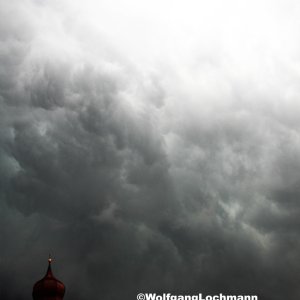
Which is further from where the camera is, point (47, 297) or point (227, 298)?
point (47, 297)

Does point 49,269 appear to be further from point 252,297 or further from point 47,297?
point 252,297

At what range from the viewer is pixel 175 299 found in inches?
3364

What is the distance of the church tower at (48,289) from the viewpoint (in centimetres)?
13888

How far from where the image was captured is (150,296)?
290ft

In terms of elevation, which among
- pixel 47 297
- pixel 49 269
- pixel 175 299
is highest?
pixel 49 269

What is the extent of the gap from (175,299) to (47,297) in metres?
68.2

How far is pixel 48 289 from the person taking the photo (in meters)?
139

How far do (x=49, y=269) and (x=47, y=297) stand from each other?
10387 mm

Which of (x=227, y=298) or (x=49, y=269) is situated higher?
(x=49, y=269)

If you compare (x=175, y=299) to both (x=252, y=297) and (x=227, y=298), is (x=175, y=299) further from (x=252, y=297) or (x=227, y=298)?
(x=252, y=297)

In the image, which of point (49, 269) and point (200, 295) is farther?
point (49, 269)

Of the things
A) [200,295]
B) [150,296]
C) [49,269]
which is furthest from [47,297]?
[200,295]

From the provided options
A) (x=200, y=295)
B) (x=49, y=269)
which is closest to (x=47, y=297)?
(x=49, y=269)

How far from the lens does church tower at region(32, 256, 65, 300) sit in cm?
13888
